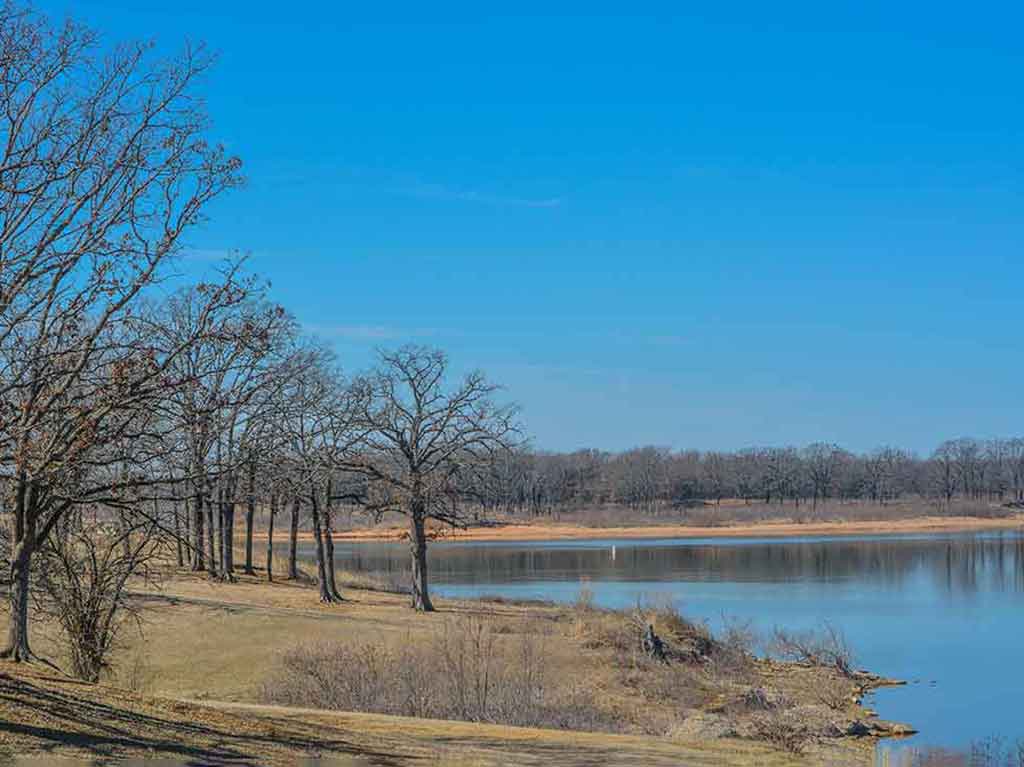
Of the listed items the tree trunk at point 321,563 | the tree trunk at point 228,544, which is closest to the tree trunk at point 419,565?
the tree trunk at point 321,563

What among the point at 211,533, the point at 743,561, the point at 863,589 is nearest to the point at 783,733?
the point at 211,533

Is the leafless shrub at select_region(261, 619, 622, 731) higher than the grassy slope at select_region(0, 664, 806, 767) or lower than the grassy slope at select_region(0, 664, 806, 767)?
lower

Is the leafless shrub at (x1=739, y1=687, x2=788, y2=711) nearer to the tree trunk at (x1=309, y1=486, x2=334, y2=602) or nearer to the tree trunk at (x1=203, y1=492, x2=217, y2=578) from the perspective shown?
the tree trunk at (x1=203, y1=492, x2=217, y2=578)

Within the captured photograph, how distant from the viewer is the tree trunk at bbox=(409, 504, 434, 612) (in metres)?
39.9

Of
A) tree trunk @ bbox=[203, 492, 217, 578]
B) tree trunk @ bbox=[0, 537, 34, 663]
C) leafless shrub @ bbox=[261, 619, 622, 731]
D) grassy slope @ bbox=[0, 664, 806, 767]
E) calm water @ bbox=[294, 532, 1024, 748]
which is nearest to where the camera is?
grassy slope @ bbox=[0, 664, 806, 767]

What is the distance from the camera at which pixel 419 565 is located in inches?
1593

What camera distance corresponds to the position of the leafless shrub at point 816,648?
3212 centimetres

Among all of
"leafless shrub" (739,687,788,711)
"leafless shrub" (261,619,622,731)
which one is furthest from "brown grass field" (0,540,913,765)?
"leafless shrub" (261,619,622,731)

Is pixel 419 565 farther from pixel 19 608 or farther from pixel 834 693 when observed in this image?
pixel 19 608

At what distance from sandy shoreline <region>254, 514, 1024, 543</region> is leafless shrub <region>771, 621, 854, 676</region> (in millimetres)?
66773

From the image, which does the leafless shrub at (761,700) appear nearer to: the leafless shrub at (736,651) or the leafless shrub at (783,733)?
the leafless shrub at (783,733)

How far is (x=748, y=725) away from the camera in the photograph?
77.0ft

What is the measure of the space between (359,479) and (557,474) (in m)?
112

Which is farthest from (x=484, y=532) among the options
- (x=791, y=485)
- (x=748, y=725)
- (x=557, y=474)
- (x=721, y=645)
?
(x=748, y=725)
